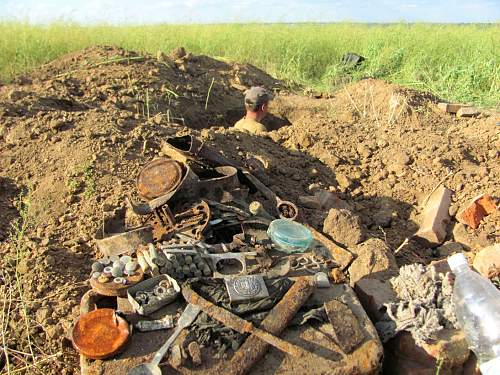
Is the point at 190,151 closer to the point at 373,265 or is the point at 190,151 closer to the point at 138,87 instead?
the point at 373,265

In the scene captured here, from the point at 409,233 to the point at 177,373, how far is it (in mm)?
2621

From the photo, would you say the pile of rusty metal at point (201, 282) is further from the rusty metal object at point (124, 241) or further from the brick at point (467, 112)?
the brick at point (467, 112)

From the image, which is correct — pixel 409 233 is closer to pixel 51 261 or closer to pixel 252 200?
pixel 252 200

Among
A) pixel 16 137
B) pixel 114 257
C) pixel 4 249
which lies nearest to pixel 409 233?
pixel 114 257

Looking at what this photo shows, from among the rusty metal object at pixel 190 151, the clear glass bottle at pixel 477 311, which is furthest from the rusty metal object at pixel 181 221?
the clear glass bottle at pixel 477 311

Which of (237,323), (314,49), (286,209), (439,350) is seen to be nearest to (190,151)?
(286,209)

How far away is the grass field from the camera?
312 inches

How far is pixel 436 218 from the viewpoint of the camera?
3986mm

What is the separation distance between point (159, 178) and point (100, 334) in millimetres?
1298

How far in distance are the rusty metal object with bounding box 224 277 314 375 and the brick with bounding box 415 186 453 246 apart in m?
1.70

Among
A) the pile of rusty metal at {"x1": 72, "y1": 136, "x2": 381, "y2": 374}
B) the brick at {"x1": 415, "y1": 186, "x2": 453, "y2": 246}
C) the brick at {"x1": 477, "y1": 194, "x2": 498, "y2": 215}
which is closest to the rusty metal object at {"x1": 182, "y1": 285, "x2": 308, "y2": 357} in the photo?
the pile of rusty metal at {"x1": 72, "y1": 136, "x2": 381, "y2": 374}

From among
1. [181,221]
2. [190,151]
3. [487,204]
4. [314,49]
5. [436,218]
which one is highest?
[190,151]

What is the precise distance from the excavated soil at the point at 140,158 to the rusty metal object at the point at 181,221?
52cm

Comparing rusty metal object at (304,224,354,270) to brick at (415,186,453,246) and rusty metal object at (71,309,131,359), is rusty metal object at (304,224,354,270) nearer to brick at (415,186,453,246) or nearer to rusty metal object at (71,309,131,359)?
brick at (415,186,453,246)
